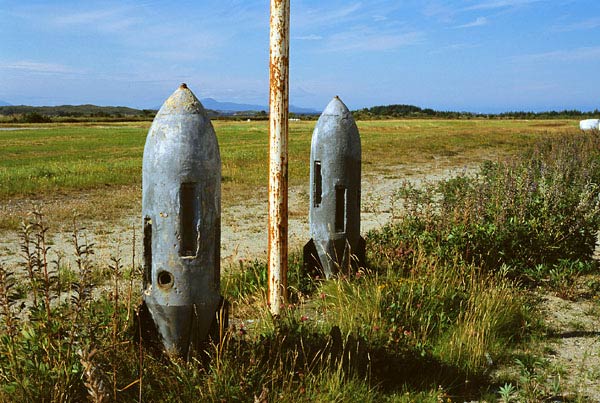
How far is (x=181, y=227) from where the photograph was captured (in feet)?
12.5

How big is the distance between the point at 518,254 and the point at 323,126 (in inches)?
118

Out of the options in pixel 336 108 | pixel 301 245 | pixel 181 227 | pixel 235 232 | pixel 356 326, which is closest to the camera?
pixel 181 227

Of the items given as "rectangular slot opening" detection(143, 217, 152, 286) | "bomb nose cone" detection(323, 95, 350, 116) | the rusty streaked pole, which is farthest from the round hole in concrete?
"bomb nose cone" detection(323, 95, 350, 116)

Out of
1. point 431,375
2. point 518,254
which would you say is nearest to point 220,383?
point 431,375

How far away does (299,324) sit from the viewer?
14.5 ft

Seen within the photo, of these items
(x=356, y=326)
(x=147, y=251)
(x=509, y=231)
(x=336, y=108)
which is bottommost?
(x=356, y=326)

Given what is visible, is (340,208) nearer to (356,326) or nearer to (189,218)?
(356,326)

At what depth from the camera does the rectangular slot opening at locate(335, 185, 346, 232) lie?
6547 millimetres

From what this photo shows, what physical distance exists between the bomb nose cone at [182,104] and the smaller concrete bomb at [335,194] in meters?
2.71

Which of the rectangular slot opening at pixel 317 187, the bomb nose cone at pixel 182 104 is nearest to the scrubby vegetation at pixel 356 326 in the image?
the rectangular slot opening at pixel 317 187

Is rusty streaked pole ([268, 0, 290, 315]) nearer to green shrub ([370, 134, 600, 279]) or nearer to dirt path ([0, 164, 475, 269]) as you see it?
dirt path ([0, 164, 475, 269])

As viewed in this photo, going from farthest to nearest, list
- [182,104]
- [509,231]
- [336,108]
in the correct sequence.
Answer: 1. [509,231]
2. [336,108]
3. [182,104]

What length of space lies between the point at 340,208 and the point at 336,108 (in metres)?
1.20

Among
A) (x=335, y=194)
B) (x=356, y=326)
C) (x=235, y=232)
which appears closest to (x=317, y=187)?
(x=335, y=194)
